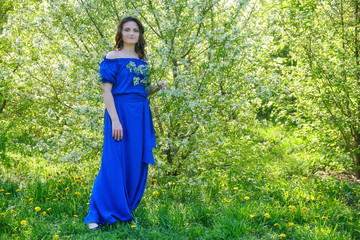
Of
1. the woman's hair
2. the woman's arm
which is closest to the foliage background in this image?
the woman's hair

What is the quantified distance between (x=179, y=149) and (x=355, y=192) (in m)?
2.27

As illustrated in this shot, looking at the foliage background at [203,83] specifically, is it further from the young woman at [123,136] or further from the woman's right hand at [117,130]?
the woman's right hand at [117,130]

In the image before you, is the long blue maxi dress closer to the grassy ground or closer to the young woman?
the young woman

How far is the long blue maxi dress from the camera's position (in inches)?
133

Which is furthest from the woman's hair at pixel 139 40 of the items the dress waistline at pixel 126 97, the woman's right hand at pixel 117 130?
the woman's right hand at pixel 117 130

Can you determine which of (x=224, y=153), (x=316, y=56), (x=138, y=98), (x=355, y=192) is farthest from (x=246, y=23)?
(x=355, y=192)

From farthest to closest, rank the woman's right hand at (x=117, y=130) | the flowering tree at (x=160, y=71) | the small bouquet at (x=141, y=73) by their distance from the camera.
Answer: the flowering tree at (x=160, y=71)
the small bouquet at (x=141, y=73)
the woman's right hand at (x=117, y=130)

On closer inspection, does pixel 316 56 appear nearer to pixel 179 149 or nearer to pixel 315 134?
pixel 315 134

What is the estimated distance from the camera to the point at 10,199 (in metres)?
4.06

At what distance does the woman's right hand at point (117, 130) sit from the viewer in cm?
334

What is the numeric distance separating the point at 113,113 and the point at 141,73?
47 cm

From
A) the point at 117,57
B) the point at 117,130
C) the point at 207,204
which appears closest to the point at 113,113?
the point at 117,130

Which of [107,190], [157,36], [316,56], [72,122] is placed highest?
[157,36]

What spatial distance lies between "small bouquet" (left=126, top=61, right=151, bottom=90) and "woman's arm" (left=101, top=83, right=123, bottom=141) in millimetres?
261
